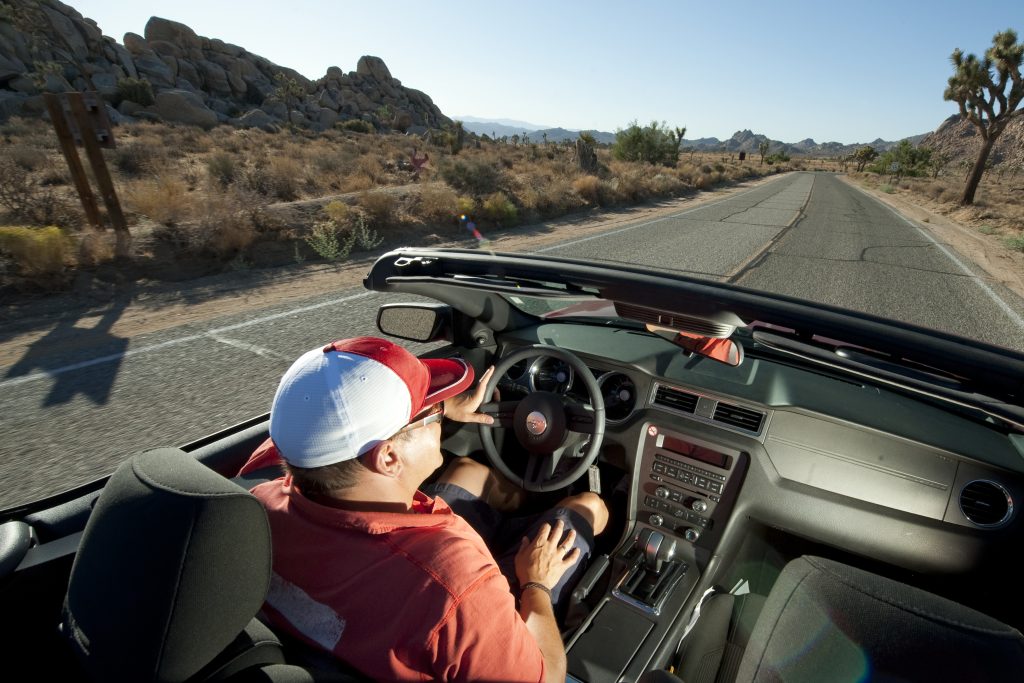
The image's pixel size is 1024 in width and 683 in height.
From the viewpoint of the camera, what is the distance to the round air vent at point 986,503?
2.24m

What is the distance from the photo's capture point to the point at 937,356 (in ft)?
4.12

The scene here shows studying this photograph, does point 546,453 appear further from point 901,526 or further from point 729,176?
point 729,176

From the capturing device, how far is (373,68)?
69.7 metres

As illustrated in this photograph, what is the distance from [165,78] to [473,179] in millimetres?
38456

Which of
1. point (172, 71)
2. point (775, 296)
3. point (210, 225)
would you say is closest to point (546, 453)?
point (775, 296)

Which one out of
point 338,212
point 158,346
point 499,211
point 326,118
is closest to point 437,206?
point 499,211

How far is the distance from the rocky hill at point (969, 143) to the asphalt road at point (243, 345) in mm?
94935

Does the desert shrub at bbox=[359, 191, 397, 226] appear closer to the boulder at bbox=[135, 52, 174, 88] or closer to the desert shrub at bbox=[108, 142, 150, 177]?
the desert shrub at bbox=[108, 142, 150, 177]

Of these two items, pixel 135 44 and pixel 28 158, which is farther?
pixel 135 44

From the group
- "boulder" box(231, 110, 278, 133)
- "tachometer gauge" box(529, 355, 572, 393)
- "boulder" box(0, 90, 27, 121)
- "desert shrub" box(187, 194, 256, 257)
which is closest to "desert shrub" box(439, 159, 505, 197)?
"desert shrub" box(187, 194, 256, 257)

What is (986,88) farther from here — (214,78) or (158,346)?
(214,78)

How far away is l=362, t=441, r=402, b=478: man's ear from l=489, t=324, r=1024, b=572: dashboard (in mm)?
1566

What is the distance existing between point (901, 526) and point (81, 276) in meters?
10.0

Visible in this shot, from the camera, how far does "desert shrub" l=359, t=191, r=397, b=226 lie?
1254 cm
